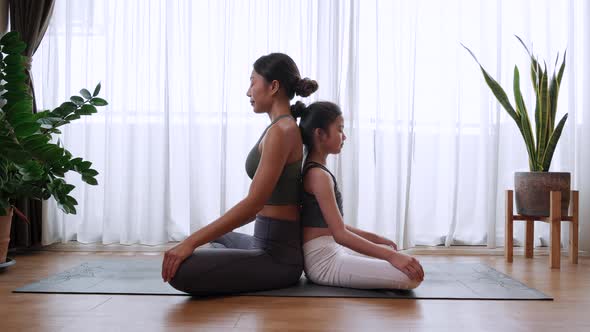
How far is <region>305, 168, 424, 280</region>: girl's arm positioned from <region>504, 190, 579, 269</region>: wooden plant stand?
1171mm

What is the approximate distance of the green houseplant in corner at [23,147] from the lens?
254 centimetres

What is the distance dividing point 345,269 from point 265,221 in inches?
13.8

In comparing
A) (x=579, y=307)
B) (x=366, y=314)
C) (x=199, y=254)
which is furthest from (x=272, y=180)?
(x=579, y=307)

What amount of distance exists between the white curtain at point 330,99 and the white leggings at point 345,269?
1179 millimetres

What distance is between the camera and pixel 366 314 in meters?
1.93

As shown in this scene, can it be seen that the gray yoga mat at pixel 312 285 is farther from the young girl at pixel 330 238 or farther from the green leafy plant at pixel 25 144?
the green leafy plant at pixel 25 144

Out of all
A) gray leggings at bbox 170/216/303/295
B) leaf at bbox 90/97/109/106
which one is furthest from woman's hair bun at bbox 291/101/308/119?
leaf at bbox 90/97/109/106

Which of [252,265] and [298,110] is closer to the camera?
[252,265]

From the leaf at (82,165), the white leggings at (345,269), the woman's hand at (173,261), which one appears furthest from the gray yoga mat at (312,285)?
the leaf at (82,165)

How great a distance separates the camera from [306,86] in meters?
2.25

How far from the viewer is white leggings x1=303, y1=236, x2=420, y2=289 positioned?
222cm

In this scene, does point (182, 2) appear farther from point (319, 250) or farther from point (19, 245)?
point (319, 250)

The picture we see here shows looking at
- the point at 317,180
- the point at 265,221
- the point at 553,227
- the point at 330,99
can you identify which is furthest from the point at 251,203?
the point at 553,227

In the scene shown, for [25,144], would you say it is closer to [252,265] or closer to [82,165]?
[82,165]
